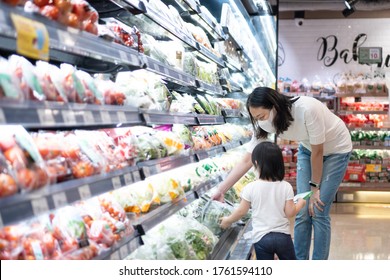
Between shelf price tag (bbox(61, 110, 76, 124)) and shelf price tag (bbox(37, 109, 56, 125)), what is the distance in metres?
0.08

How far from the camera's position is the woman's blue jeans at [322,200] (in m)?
3.44

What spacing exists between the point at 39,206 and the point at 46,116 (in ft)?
0.86

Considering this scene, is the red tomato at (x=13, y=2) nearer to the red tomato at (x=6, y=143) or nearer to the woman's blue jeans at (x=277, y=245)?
the red tomato at (x=6, y=143)

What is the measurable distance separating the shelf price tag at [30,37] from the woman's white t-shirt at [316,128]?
2082 millimetres

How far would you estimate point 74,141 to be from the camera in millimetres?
1858

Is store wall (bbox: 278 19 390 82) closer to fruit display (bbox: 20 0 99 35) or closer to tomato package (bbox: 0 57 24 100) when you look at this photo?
fruit display (bbox: 20 0 99 35)

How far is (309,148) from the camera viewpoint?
3.50m

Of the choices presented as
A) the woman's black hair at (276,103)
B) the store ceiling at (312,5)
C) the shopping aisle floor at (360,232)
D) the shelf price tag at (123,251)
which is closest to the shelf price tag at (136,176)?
the shelf price tag at (123,251)

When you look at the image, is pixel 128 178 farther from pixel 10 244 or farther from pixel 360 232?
pixel 360 232

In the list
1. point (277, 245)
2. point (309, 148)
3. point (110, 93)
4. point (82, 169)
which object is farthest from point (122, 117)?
point (309, 148)

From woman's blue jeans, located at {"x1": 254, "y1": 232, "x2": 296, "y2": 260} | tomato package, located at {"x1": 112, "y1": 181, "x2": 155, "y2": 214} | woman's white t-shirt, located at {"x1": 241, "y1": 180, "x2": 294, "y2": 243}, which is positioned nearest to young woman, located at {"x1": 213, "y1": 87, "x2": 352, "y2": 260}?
woman's white t-shirt, located at {"x1": 241, "y1": 180, "x2": 294, "y2": 243}

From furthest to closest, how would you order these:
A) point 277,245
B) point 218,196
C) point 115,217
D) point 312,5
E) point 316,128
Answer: point 312,5 → point 218,196 → point 316,128 → point 277,245 → point 115,217
